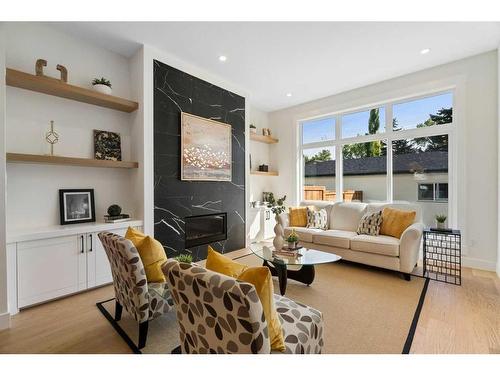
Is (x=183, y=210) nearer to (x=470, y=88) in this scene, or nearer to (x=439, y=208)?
(x=439, y=208)

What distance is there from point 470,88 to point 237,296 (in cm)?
443

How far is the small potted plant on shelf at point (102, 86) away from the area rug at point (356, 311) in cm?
242

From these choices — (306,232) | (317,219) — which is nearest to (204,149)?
(306,232)

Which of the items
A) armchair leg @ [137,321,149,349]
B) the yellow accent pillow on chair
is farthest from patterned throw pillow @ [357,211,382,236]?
armchair leg @ [137,321,149,349]

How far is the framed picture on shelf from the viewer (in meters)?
2.78

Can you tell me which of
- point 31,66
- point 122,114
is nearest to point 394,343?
point 122,114

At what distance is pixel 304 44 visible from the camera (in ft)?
10.2

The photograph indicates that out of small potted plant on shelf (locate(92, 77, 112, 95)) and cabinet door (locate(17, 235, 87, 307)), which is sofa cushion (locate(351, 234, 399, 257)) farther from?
small potted plant on shelf (locate(92, 77, 112, 95))

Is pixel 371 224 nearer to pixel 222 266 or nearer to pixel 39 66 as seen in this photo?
pixel 222 266

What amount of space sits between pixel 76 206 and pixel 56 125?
0.97 m

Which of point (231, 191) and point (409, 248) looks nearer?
point (409, 248)

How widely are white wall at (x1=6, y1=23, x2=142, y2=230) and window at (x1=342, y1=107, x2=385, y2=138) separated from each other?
3945 millimetres
